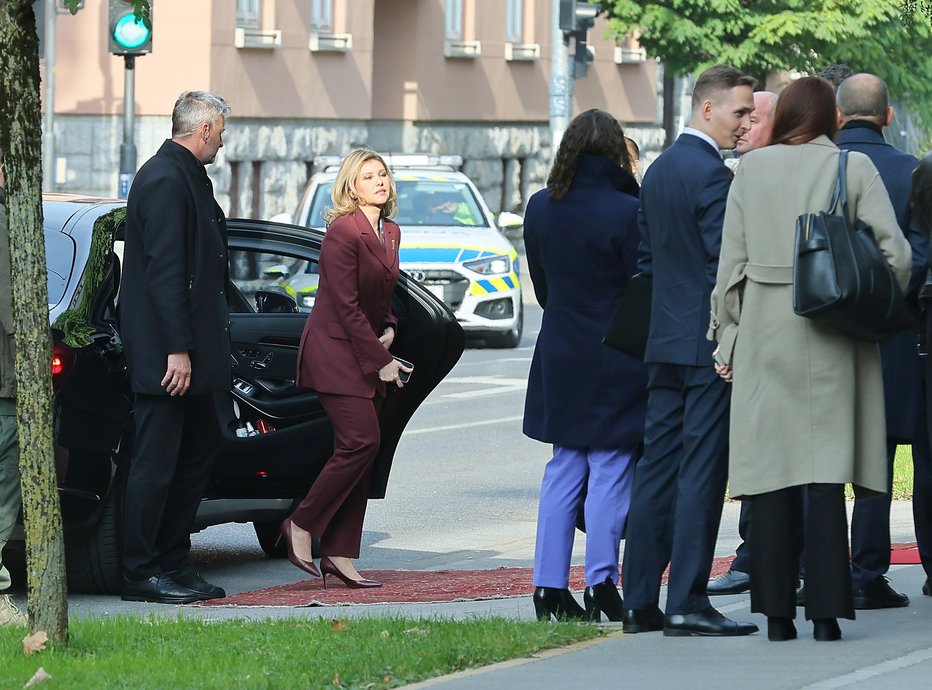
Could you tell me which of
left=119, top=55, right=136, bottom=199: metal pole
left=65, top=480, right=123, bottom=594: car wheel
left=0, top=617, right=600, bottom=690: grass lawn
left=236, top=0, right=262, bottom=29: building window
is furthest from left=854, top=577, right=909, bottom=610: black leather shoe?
left=236, top=0, right=262, bottom=29: building window

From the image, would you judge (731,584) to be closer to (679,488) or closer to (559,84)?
(679,488)

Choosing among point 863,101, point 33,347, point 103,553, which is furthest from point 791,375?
point 103,553

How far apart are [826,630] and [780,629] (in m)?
0.14

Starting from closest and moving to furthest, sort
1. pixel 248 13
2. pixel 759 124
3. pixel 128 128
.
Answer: pixel 759 124, pixel 128 128, pixel 248 13

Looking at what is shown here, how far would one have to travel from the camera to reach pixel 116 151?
30.4 metres

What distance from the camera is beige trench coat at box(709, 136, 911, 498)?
21.8 ft

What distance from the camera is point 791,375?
6660mm

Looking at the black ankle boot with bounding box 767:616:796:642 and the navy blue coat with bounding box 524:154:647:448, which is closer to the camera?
the black ankle boot with bounding box 767:616:796:642

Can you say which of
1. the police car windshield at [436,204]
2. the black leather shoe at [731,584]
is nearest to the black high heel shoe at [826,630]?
the black leather shoe at [731,584]

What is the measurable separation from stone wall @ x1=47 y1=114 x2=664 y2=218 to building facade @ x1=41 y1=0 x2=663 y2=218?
3 centimetres

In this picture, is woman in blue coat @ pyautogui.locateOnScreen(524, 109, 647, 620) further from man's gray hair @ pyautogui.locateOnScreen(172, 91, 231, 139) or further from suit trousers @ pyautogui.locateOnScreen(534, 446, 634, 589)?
man's gray hair @ pyautogui.locateOnScreen(172, 91, 231, 139)

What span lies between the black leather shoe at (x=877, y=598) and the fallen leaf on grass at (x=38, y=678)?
9.38 feet

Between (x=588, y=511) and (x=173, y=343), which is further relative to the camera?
(x=173, y=343)

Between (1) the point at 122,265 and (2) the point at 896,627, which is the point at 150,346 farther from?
(2) the point at 896,627
